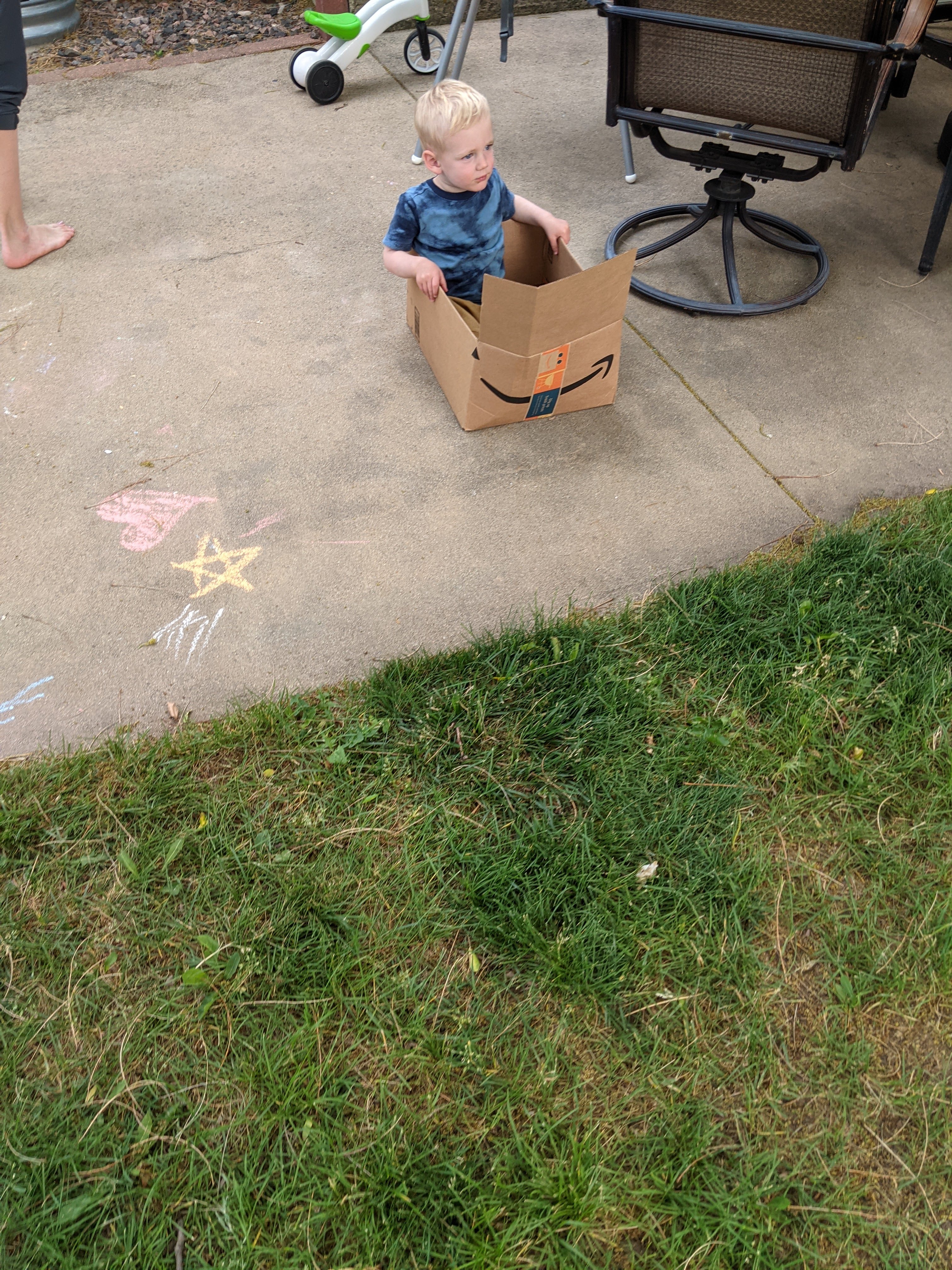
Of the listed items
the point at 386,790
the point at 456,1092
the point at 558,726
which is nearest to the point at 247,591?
the point at 386,790

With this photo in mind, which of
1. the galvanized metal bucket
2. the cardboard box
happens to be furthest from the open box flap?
the galvanized metal bucket

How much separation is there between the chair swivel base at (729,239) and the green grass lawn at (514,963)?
134cm

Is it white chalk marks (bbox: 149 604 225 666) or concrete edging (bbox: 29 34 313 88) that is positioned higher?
concrete edging (bbox: 29 34 313 88)

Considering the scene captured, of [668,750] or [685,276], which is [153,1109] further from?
[685,276]

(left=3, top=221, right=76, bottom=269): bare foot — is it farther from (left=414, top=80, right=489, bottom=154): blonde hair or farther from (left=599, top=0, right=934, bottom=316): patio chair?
(left=599, top=0, right=934, bottom=316): patio chair

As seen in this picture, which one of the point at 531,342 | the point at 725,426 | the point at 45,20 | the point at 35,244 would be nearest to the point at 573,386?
the point at 531,342

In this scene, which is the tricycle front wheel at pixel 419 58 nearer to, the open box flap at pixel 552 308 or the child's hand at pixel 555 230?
the child's hand at pixel 555 230

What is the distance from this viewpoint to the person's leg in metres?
2.94

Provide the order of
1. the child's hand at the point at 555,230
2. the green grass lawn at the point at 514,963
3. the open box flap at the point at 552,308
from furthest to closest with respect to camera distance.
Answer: the child's hand at the point at 555,230
the open box flap at the point at 552,308
the green grass lawn at the point at 514,963

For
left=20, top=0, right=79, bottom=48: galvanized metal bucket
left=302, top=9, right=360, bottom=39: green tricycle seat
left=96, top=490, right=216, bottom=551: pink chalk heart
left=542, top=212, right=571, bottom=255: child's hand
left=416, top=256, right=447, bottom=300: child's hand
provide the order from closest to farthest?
left=96, top=490, right=216, bottom=551: pink chalk heart < left=416, top=256, right=447, bottom=300: child's hand < left=542, top=212, right=571, bottom=255: child's hand < left=302, top=9, right=360, bottom=39: green tricycle seat < left=20, top=0, right=79, bottom=48: galvanized metal bucket

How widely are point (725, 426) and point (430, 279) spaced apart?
3.08 feet

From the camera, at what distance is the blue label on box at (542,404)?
8.49 feet

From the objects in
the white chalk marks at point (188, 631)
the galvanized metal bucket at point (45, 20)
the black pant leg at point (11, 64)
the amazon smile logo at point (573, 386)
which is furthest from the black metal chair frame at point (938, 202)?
the galvanized metal bucket at point (45, 20)

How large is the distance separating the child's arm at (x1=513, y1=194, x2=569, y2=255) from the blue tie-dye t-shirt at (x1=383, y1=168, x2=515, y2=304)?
0.02 m
